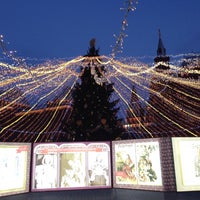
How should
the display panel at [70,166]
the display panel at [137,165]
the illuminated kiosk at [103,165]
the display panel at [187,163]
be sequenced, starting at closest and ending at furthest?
the display panel at [187,163] → the illuminated kiosk at [103,165] → the display panel at [137,165] → the display panel at [70,166]

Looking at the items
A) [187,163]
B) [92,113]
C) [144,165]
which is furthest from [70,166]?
[92,113]

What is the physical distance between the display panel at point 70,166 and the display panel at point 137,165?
356 mm

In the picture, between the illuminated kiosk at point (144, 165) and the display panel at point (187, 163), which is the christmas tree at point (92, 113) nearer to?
the illuminated kiosk at point (144, 165)

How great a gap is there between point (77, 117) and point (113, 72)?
4.88 meters

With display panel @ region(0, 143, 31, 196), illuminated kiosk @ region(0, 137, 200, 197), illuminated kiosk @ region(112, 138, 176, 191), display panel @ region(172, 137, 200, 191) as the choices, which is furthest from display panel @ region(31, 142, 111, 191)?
display panel @ region(172, 137, 200, 191)

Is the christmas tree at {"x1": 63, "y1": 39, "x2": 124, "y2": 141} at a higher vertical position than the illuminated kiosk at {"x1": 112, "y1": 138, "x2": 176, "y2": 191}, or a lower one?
higher

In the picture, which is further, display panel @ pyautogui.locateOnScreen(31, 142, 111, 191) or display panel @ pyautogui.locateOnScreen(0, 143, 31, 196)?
display panel @ pyautogui.locateOnScreen(31, 142, 111, 191)

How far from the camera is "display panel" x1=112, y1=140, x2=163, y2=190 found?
776 centimetres

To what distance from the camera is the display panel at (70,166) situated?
821cm

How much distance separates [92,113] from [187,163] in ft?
25.2

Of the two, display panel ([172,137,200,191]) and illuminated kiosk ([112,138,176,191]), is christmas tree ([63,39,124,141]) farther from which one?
display panel ([172,137,200,191])

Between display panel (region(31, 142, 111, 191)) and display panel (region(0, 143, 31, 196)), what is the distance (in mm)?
263

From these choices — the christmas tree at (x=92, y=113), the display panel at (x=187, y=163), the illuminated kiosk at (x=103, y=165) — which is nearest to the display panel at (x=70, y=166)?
Result: the illuminated kiosk at (x=103, y=165)

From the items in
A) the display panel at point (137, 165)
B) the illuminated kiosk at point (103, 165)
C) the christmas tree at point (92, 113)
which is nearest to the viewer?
the illuminated kiosk at point (103, 165)
